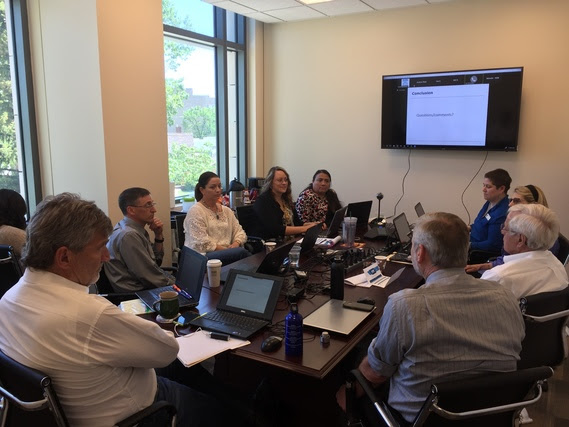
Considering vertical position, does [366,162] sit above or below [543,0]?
below

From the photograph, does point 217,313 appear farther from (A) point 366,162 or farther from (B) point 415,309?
(A) point 366,162

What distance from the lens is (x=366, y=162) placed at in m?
5.48

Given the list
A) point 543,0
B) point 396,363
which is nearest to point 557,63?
point 543,0

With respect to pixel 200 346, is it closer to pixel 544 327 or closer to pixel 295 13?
pixel 544 327

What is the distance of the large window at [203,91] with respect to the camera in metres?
4.99

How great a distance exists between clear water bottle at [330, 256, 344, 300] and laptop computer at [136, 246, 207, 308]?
25.3 inches

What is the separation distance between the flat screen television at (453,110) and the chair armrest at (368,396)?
11.8ft

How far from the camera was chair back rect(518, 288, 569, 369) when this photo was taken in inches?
77.0

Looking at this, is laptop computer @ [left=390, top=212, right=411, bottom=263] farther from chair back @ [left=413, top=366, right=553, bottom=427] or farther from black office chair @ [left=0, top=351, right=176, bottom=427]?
black office chair @ [left=0, top=351, right=176, bottom=427]

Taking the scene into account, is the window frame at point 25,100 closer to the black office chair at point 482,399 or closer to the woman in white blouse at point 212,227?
the woman in white blouse at point 212,227

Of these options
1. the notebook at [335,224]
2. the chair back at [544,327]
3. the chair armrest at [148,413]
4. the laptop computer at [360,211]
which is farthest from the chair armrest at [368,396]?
the laptop computer at [360,211]

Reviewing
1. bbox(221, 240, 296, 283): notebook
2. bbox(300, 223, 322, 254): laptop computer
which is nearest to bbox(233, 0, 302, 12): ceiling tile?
bbox(300, 223, 322, 254): laptop computer

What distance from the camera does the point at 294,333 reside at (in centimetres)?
175

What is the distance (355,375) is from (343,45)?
14.7 ft
